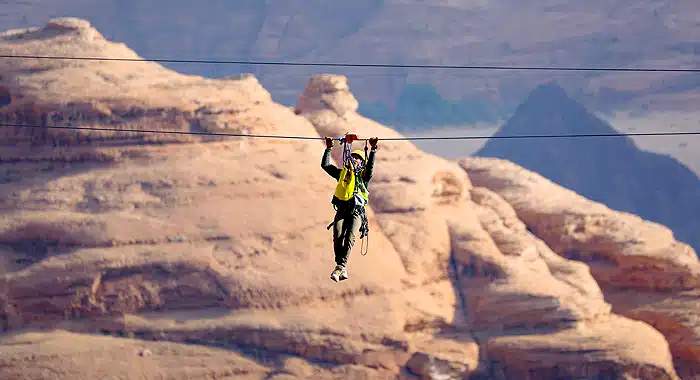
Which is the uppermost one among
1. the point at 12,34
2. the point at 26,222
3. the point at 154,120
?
the point at 12,34

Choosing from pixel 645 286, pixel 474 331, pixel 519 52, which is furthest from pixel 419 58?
pixel 474 331

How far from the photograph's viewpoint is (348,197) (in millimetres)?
32531

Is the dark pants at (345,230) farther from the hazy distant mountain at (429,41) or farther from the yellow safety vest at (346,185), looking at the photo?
the hazy distant mountain at (429,41)

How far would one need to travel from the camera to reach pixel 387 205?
62.0 metres

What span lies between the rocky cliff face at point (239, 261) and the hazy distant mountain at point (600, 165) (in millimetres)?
44053

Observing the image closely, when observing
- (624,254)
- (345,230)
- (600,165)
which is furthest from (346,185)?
(600,165)

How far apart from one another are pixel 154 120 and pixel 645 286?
70.7ft

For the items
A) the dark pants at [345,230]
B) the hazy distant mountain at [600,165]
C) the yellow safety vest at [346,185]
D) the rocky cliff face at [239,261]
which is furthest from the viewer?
the hazy distant mountain at [600,165]

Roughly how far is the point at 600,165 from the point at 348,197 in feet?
268

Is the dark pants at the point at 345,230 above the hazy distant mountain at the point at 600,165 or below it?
below

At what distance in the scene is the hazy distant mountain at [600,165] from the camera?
361ft

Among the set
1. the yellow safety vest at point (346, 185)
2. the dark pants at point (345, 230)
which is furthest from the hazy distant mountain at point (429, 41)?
the yellow safety vest at point (346, 185)

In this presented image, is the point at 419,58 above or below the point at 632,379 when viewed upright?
above

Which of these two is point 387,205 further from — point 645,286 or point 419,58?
point 419,58
